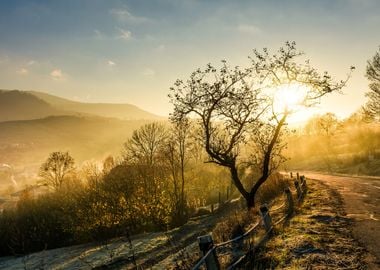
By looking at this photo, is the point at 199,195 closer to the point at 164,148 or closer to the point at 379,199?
the point at 164,148

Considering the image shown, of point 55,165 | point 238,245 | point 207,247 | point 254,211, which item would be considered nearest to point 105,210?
point 254,211

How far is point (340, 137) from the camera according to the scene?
326 feet

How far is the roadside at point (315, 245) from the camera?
9.45 metres

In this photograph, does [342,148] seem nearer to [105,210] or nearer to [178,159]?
[178,159]

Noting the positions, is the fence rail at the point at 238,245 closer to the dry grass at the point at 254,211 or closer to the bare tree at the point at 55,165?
the dry grass at the point at 254,211

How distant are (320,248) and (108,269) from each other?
1533 cm

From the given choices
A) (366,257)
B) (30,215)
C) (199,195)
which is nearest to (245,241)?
(366,257)

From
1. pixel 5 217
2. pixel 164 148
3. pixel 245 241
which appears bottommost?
pixel 5 217

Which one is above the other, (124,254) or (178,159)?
(178,159)

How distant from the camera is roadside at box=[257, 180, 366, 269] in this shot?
31.0 ft

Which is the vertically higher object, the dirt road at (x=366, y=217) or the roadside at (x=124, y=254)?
the dirt road at (x=366, y=217)

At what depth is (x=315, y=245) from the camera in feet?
36.0

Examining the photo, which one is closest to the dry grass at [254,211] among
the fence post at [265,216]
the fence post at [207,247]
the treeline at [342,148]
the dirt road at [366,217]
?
the fence post at [265,216]

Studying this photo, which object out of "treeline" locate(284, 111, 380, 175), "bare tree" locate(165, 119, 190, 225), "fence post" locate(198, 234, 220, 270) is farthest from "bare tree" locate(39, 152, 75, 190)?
"fence post" locate(198, 234, 220, 270)
